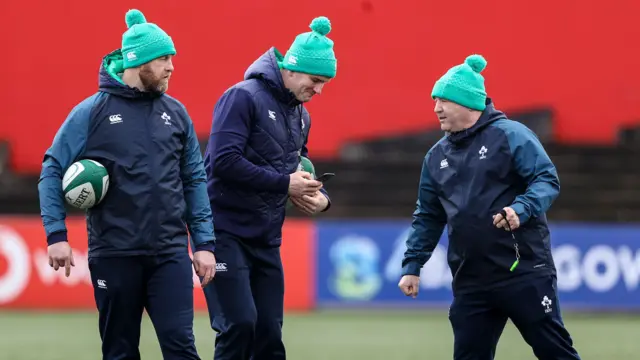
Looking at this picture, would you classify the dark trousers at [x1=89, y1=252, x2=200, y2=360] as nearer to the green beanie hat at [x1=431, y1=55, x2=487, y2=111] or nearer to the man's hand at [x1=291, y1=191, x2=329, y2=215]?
the man's hand at [x1=291, y1=191, x2=329, y2=215]

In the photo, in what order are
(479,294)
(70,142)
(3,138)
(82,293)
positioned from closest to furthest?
(70,142) → (479,294) → (82,293) → (3,138)

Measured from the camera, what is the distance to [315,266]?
15.1 meters

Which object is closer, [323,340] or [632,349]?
[632,349]

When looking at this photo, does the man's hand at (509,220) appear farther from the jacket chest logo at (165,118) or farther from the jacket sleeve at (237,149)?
the jacket chest logo at (165,118)

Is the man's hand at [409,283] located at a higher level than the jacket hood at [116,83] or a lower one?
lower

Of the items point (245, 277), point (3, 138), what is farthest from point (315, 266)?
point (245, 277)

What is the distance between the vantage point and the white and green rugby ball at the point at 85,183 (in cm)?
613

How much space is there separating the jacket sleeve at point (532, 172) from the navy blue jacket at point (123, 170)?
1802mm

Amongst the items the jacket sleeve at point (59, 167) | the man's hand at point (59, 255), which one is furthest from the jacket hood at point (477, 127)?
the man's hand at point (59, 255)

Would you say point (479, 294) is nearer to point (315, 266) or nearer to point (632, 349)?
point (632, 349)

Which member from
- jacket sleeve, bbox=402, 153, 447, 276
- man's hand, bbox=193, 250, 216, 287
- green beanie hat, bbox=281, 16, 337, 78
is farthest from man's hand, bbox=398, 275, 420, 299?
green beanie hat, bbox=281, 16, 337, 78

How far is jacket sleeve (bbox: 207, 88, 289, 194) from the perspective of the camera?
6.86 meters

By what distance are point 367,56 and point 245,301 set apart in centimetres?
1272

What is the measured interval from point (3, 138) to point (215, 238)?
12847mm
